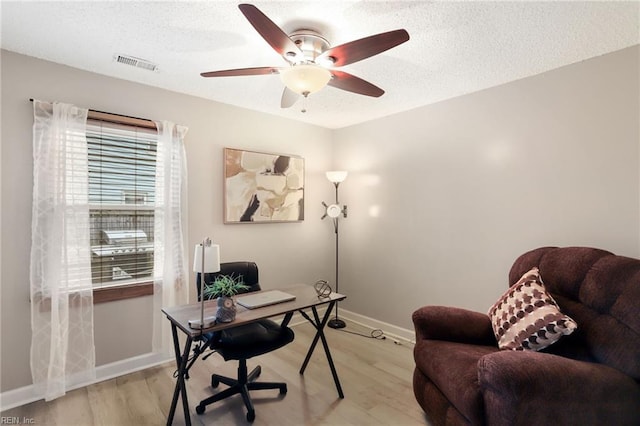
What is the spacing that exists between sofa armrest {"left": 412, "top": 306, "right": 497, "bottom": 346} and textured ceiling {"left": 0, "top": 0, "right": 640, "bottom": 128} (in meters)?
1.77

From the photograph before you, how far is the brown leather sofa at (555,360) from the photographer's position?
1420 mm

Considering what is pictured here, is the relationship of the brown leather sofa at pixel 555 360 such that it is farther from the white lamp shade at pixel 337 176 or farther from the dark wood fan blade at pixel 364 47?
the white lamp shade at pixel 337 176

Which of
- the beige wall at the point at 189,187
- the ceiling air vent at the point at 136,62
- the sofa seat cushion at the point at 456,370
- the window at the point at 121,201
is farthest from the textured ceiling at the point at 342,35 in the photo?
the sofa seat cushion at the point at 456,370

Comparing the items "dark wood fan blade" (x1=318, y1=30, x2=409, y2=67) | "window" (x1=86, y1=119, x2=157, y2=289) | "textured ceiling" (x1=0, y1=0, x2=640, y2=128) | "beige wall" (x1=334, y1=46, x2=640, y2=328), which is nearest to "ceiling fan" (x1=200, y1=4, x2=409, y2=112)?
"dark wood fan blade" (x1=318, y1=30, x2=409, y2=67)

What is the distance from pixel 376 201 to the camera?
3.69 metres

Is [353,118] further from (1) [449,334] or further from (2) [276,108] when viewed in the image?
(1) [449,334]

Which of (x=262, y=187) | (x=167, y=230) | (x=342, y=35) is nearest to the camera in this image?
(x=342, y=35)

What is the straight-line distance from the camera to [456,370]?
1.75 metres

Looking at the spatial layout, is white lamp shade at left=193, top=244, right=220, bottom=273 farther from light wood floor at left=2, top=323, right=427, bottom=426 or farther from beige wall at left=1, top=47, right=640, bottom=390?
beige wall at left=1, top=47, right=640, bottom=390

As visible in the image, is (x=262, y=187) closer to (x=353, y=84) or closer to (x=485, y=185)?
(x=353, y=84)

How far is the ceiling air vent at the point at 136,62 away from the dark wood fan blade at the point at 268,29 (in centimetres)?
124

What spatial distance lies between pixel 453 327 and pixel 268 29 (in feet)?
6.75

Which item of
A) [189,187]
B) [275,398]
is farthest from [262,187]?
[275,398]

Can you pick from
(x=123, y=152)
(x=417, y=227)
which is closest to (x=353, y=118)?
(x=417, y=227)
